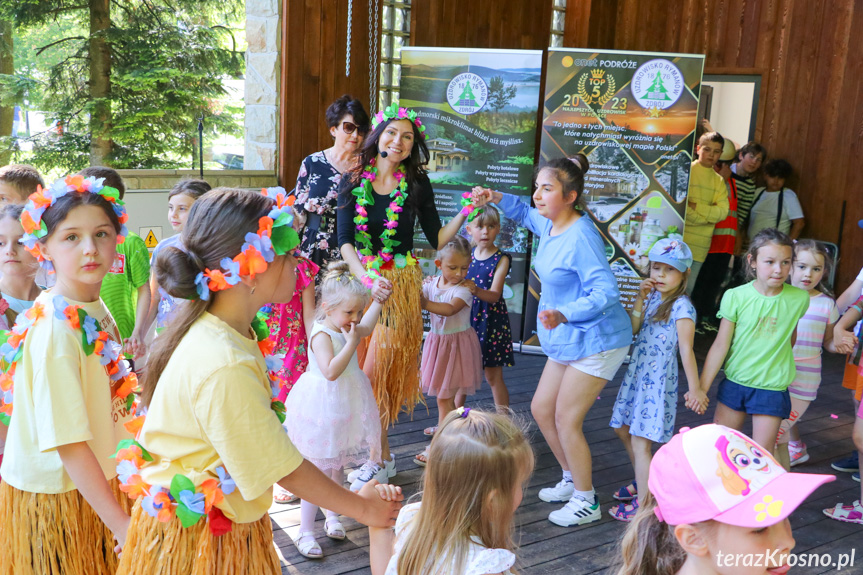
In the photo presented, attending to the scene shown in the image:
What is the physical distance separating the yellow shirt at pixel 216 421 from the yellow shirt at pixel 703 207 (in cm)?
519

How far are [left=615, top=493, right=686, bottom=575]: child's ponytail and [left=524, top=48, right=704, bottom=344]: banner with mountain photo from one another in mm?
4088

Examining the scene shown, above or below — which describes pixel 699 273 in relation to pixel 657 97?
below

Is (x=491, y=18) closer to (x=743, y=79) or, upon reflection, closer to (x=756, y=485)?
(x=743, y=79)

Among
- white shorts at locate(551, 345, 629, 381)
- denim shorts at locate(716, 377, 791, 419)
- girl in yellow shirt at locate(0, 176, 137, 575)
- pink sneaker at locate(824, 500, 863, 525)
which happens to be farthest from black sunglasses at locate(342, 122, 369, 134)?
pink sneaker at locate(824, 500, 863, 525)

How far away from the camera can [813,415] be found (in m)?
4.69

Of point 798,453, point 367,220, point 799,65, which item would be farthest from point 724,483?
point 799,65

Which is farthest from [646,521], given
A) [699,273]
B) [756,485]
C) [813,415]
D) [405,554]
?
[699,273]

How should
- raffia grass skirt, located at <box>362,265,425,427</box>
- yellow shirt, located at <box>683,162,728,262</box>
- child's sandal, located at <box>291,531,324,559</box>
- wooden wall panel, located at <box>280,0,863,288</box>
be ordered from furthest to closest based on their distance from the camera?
wooden wall panel, located at <box>280,0,863,288</box> < yellow shirt, located at <box>683,162,728,262</box> < raffia grass skirt, located at <box>362,265,425,427</box> < child's sandal, located at <box>291,531,324,559</box>

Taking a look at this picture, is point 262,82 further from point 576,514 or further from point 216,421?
point 216,421

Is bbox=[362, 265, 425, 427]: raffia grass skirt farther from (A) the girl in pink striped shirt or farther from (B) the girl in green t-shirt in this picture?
(A) the girl in pink striped shirt

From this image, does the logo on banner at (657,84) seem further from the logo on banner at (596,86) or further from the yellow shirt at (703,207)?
the yellow shirt at (703,207)

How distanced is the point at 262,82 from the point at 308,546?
11.8ft

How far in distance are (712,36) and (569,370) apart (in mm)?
5321

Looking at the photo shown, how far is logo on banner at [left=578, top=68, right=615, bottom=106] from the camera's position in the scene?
17.3 ft
